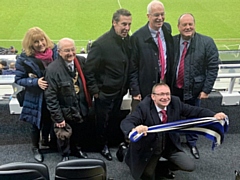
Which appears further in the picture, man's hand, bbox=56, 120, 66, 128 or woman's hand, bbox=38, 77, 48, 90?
man's hand, bbox=56, 120, 66, 128

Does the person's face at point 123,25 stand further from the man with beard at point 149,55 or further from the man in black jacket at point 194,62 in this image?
the man in black jacket at point 194,62

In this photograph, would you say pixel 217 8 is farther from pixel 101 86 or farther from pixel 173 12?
pixel 101 86

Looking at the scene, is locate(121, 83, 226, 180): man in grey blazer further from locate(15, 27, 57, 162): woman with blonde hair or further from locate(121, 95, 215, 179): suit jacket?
locate(15, 27, 57, 162): woman with blonde hair

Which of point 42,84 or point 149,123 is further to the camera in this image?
point 42,84

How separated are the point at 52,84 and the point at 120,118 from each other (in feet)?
3.60

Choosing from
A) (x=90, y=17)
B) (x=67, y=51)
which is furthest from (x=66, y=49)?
(x=90, y=17)

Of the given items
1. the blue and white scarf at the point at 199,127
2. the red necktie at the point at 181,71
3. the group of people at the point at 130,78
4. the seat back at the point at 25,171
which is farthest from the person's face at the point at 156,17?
the seat back at the point at 25,171

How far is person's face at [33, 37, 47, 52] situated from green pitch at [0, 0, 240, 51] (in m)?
10.4

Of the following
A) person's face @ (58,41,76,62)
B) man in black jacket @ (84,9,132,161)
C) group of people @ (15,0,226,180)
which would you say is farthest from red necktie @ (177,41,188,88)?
person's face @ (58,41,76,62)

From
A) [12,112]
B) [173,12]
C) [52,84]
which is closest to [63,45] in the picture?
[52,84]

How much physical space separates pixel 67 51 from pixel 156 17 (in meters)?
0.83

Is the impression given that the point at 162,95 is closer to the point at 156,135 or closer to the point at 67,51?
the point at 156,135

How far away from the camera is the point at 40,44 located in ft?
10.5

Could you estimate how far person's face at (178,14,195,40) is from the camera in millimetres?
3285
